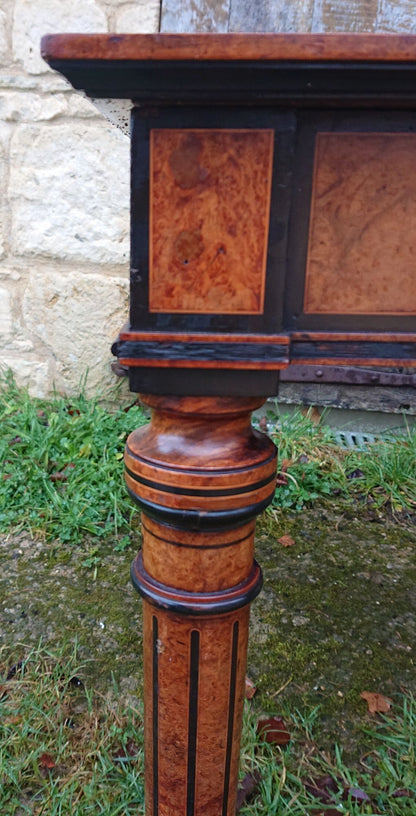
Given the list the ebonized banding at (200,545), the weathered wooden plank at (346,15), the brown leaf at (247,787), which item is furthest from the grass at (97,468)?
the weathered wooden plank at (346,15)

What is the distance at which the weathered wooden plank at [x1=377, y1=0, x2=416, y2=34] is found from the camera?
2.32m

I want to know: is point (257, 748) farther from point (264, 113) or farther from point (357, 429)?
point (357, 429)

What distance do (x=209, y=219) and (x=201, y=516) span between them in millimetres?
340

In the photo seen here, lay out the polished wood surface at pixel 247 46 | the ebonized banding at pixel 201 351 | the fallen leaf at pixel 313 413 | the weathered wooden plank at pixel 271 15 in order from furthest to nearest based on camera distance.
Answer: the fallen leaf at pixel 313 413, the weathered wooden plank at pixel 271 15, the ebonized banding at pixel 201 351, the polished wood surface at pixel 247 46

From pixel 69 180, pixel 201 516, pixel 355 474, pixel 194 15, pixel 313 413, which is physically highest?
pixel 194 15

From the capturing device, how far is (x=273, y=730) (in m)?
1.33

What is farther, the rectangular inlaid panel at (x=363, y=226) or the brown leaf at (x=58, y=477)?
the brown leaf at (x=58, y=477)

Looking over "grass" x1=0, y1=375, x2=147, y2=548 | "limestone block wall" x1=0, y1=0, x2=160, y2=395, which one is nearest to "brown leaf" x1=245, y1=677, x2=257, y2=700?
"grass" x1=0, y1=375, x2=147, y2=548

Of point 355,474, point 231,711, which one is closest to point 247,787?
point 231,711

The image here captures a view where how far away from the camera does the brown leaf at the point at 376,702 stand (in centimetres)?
139

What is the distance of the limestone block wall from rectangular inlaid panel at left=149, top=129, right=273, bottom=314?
1950 millimetres

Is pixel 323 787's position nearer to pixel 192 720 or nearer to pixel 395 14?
pixel 192 720

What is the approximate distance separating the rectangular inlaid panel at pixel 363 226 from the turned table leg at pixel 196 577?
18cm

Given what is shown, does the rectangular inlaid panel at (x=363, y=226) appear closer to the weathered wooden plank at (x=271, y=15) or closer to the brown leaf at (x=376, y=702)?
the brown leaf at (x=376, y=702)
